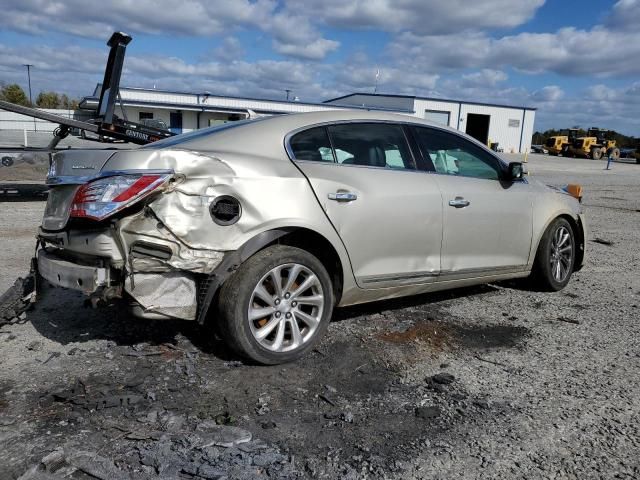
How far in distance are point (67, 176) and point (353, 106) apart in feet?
170

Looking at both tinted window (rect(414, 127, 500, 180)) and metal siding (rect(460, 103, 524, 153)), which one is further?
metal siding (rect(460, 103, 524, 153))

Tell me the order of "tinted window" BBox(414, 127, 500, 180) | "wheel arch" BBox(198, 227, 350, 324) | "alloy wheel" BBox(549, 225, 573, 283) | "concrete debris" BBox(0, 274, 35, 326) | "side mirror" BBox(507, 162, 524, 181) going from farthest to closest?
1. "alloy wheel" BBox(549, 225, 573, 283)
2. "side mirror" BBox(507, 162, 524, 181)
3. "tinted window" BBox(414, 127, 500, 180)
4. "concrete debris" BBox(0, 274, 35, 326)
5. "wheel arch" BBox(198, 227, 350, 324)

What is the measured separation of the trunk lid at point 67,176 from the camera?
146 inches

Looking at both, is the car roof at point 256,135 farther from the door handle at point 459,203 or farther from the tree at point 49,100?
the tree at point 49,100

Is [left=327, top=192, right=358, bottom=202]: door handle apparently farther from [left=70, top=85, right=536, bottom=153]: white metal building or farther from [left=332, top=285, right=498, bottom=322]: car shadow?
[left=70, top=85, right=536, bottom=153]: white metal building

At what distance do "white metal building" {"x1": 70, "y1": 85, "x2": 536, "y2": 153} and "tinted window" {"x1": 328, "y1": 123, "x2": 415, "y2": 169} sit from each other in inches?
1266

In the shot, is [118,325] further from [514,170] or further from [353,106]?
[353,106]

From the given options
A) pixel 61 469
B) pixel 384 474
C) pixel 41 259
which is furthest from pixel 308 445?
pixel 41 259

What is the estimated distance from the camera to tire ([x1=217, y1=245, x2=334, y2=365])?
375 centimetres

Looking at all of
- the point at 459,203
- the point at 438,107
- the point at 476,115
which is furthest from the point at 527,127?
the point at 459,203

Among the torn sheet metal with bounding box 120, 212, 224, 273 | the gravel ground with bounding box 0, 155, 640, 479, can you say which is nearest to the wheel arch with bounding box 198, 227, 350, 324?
the torn sheet metal with bounding box 120, 212, 224, 273

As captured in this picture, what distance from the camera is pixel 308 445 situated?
3.01 m

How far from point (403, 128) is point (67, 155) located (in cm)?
256

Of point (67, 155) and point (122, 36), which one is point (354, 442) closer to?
point (67, 155)
